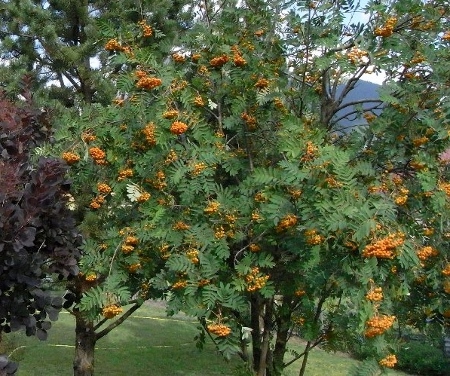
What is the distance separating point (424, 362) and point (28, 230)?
7219mm

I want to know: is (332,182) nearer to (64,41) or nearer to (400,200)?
(400,200)

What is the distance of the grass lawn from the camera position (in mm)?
7555

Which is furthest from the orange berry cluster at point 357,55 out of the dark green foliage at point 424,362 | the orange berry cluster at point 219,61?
the dark green foliage at point 424,362

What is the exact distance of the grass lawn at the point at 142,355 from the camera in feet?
24.8

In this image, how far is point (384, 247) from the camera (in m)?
2.78

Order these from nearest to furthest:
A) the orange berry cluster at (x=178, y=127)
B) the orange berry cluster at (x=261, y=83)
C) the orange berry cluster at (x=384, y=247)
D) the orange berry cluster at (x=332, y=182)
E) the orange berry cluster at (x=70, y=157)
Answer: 1. the orange berry cluster at (x=384, y=247)
2. the orange berry cluster at (x=332, y=182)
3. the orange berry cluster at (x=178, y=127)
4. the orange berry cluster at (x=70, y=157)
5. the orange berry cluster at (x=261, y=83)

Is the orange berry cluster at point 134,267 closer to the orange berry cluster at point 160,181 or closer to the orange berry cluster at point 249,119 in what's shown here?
the orange berry cluster at point 160,181

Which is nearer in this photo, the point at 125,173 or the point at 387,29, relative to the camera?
the point at 387,29

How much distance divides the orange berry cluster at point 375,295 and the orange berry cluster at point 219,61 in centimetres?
164

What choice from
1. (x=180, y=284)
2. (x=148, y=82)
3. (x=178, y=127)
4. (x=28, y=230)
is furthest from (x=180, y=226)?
(x=28, y=230)

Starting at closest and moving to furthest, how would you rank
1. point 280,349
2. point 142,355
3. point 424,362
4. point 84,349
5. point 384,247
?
point 384,247, point 280,349, point 84,349, point 142,355, point 424,362

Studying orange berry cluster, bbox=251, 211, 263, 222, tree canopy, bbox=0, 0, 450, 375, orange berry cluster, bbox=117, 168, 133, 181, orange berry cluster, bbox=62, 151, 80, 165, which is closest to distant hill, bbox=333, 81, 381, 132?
tree canopy, bbox=0, 0, 450, 375

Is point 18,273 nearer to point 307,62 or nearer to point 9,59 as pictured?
point 307,62

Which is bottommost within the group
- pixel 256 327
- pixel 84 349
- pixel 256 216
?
pixel 84 349
